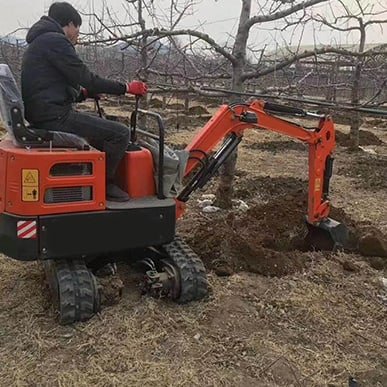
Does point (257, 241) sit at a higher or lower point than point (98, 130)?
lower

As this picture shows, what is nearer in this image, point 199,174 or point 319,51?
point 199,174

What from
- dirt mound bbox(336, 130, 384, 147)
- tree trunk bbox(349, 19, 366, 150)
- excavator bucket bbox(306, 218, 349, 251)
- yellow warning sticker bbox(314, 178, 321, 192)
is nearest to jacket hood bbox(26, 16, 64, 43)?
yellow warning sticker bbox(314, 178, 321, 192)

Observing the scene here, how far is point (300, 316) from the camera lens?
439 centimetres

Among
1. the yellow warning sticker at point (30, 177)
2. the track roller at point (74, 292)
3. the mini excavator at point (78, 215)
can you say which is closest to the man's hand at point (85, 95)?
the mini excavator at point (78, 215)

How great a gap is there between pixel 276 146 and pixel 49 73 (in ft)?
31.3

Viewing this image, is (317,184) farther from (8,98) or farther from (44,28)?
(8,98)

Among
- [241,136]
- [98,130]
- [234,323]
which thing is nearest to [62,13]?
[98,130]

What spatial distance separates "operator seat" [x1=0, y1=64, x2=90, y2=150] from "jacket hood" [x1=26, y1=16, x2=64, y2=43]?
0.33 meters

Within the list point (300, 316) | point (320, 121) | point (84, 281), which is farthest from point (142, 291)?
point (320, 121)

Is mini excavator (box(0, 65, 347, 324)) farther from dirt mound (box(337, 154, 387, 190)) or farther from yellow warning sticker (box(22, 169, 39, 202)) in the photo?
dirt mound (box(337, 154, 387, 190))

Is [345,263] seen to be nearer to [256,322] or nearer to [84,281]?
[256,322]

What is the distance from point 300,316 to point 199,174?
1.59 m

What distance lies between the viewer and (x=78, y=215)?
13.0ft

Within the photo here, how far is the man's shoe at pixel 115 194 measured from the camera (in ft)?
14.0
